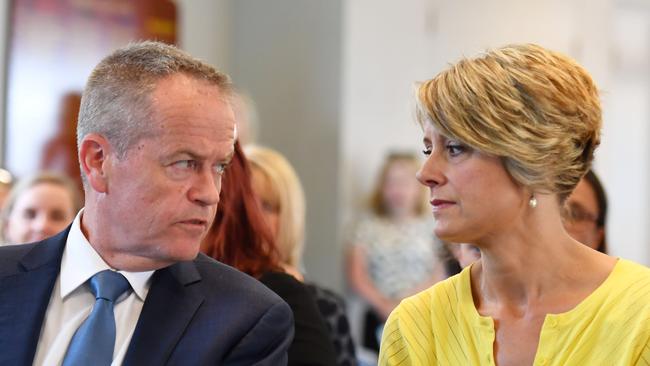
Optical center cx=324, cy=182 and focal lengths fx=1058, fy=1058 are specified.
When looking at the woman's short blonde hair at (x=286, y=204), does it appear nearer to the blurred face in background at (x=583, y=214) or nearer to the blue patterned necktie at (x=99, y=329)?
the blurred face in background at (x=583, y=214)

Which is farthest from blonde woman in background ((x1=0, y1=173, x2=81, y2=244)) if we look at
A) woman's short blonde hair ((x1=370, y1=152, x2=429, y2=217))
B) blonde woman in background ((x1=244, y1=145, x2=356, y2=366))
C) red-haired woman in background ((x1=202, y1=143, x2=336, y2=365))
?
woman's short blonde hair ((x1=370, y1=152, x2=429, y2=217))

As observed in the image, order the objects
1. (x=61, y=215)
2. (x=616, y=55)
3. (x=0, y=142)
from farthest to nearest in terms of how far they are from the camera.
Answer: (x=616, y=55) → (x=0, y=142) → (x=61, y=215)

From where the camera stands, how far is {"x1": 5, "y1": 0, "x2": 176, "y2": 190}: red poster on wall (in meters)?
4.66

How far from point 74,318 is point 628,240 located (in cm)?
644

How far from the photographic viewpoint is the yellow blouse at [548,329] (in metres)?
1.94

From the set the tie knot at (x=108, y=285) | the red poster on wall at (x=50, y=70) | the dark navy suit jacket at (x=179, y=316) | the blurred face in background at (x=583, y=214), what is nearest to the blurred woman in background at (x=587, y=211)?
the blurred face in background at (x=583, y=214)

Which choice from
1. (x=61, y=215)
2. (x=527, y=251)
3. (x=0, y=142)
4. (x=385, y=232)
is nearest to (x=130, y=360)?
(x=527, y=251)

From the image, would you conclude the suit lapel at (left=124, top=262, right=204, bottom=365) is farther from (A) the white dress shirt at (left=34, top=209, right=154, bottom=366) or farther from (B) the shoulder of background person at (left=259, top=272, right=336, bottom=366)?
(B) the shoulder of background person at (left=259, top=272, right=336, bottom=366)

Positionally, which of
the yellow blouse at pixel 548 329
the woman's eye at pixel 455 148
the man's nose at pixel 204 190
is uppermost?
the woman's eye at pixel 455 148

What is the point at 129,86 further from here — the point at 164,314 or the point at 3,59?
the point at 3,59

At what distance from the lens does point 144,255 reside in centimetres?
186

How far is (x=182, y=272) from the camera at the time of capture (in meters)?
1.93

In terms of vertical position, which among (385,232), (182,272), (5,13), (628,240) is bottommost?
(628,240)

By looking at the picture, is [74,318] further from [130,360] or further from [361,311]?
[361,311]
